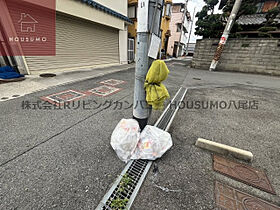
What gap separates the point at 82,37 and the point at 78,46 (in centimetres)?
61

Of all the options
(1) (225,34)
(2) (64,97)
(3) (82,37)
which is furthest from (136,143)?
(1) (225,34)

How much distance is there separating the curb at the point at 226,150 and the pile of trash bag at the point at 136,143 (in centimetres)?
70

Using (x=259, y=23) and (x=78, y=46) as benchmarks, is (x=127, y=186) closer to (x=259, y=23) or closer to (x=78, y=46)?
(x=78, y=46)

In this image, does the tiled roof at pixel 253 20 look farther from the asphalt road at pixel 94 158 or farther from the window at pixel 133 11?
the asphalt road at pixel 94 158

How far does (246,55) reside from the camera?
30.9 ft

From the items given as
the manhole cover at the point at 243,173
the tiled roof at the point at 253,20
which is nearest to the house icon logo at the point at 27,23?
the manhole cover at the point at 243,173

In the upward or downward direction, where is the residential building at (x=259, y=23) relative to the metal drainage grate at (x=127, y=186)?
upward

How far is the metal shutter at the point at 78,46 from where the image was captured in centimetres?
582

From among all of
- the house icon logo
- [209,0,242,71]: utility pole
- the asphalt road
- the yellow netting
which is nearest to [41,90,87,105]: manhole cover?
the asphalt road

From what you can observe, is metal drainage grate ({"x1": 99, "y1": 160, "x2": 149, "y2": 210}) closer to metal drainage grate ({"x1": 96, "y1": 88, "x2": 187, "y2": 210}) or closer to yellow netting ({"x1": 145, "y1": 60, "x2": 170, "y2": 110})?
metal drainage grate ({"x1": 96, "y1": 88, "x2": 187, "y2": 210})

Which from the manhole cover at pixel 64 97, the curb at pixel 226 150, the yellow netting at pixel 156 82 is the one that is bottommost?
the curb at pixel 226 150

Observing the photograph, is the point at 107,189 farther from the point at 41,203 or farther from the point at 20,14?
the point at 20,14

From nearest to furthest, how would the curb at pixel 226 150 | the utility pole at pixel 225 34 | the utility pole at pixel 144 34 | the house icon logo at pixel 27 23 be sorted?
1. the utility pole at pixel 144 34
2. the curb at pixel 226 150
3. the house icon logo at pixel 27 23
4. the utility pole at pixel 225 34

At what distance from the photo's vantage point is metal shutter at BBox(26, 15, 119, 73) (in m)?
5.82
